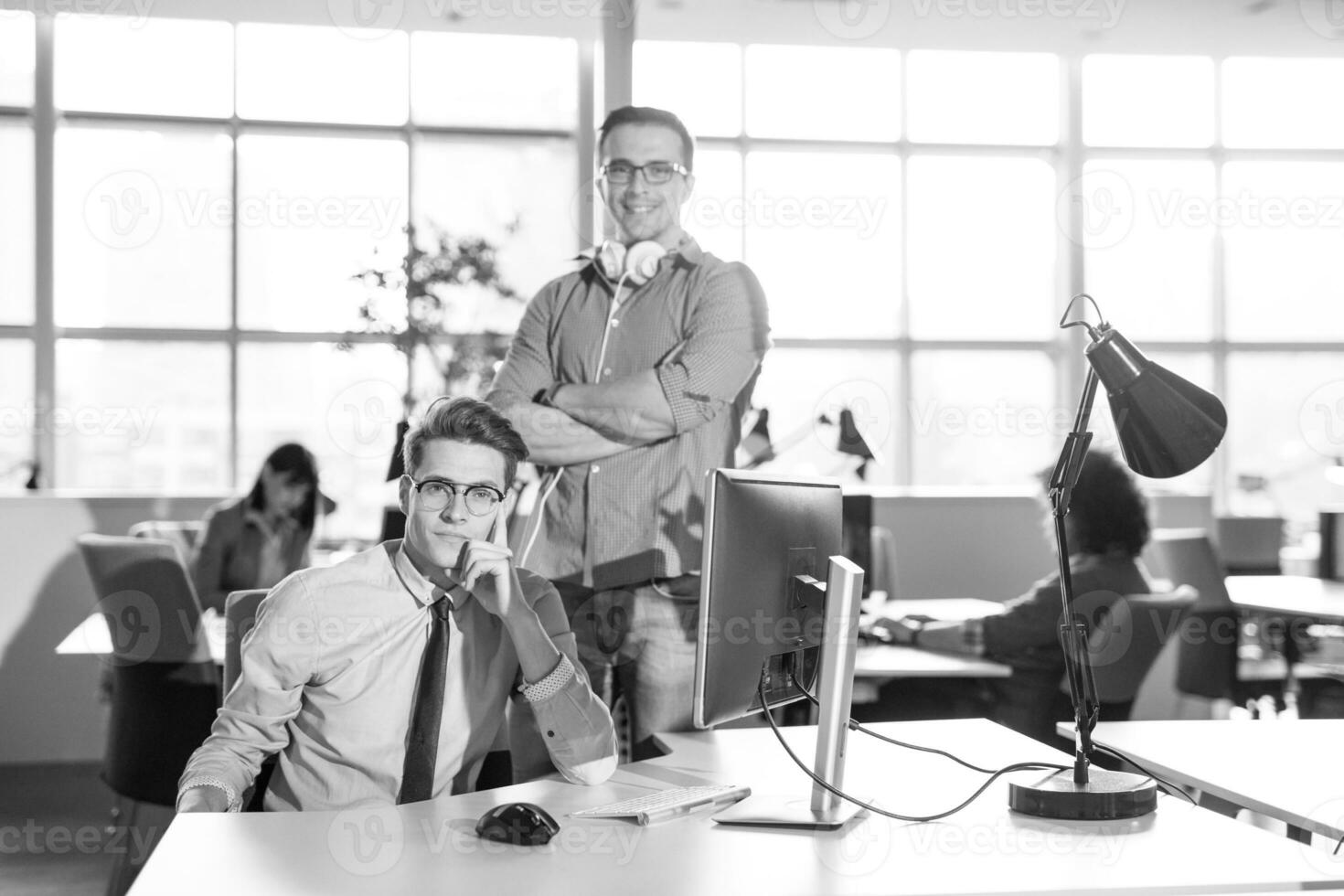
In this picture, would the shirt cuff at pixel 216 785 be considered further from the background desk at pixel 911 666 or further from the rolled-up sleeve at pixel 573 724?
the background desk at pixel 911 666

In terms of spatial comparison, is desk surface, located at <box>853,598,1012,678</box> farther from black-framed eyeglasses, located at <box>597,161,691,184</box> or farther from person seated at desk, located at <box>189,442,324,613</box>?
person seated at desk, located at <box>189,442,324,613</box>

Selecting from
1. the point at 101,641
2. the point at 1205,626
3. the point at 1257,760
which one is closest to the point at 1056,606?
the point at 1257,760

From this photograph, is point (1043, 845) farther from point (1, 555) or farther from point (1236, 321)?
point (1236, 321)

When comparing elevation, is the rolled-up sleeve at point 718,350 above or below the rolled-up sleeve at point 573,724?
above

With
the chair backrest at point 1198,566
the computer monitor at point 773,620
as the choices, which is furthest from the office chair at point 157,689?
the chair backrest at point 1198,566

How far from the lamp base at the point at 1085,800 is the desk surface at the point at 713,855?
2 centimetres

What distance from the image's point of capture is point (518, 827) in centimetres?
137

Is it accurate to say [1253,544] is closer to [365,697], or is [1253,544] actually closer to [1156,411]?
[1156,411]

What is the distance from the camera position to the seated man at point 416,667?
1716 millimetres

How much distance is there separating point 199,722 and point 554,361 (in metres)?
1.11

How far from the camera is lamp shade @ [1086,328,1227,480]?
1.46 m

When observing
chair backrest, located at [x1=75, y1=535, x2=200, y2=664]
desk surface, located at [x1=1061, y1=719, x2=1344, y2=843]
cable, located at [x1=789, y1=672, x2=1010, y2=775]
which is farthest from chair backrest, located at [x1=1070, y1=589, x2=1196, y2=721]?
chair backrest, located at [x1=75, y1=535, x2=200, y2=664]

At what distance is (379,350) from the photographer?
291 inches

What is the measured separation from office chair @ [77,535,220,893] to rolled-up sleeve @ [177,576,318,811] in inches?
41.0
